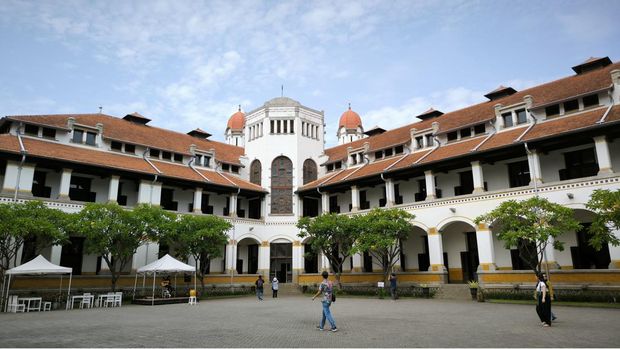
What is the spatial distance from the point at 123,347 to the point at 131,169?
21.0 m

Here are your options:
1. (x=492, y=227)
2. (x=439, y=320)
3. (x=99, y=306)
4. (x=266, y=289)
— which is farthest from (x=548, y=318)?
(x=266, y=289)

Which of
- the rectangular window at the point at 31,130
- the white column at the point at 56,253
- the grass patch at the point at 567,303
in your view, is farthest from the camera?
the rectangular window at the point at 31,130

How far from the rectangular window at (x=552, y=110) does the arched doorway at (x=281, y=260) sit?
21120mm

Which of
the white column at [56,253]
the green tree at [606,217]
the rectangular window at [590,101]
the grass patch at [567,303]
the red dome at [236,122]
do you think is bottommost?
the grass patch at [567,303]

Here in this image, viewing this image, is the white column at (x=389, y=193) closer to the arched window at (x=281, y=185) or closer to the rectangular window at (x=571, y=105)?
the arched window at (x=281, y=185)

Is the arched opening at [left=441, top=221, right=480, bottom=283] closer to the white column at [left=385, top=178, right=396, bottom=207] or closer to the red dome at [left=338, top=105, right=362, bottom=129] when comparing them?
the white column at [left=385, top=178, right=396, bottom=207]

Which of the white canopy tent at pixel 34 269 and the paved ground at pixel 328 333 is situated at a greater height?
the white canopy tent at pixel 34 269

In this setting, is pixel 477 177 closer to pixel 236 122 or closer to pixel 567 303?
pixel 567 303

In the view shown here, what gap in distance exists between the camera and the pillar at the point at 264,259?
3491cm

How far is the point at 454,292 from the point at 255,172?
20585 mm

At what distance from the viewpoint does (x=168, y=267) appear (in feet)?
77.3

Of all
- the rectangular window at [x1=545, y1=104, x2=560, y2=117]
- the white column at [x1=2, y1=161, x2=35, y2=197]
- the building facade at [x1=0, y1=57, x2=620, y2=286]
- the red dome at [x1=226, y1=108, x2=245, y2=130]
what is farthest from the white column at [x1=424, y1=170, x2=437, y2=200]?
the red dome at [x1=226, y1=108, x2=245, y2=130]

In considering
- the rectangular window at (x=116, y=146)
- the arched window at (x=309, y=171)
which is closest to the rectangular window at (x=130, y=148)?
the rectangular window at (x=116, y=146)

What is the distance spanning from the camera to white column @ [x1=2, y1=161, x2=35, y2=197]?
24.0 m
